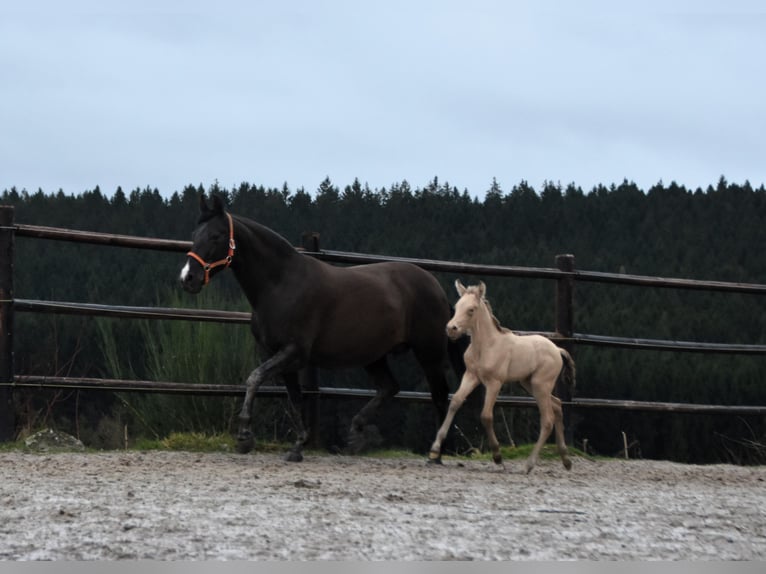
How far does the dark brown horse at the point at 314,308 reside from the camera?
Answer: 20.7 feet

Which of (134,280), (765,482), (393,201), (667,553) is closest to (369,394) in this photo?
(765,482)

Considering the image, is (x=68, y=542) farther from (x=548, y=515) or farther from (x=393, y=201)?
(x=393, y=201)

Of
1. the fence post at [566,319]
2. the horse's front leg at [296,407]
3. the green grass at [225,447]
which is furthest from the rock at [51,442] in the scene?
the fence post at [566,319]

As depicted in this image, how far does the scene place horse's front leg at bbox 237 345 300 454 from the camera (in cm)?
622

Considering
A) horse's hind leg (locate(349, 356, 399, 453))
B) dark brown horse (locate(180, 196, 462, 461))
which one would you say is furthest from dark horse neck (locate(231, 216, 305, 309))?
horse's hind leg (locate(349, 356, 399, 453))

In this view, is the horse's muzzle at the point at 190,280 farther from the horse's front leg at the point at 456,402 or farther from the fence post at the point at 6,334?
the horse's front leg at the point at 456,402

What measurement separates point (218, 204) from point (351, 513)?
2784 mm

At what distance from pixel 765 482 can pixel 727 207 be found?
54.9m

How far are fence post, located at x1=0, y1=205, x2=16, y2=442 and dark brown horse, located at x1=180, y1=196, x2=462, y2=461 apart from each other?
115cm

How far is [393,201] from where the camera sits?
191 feet

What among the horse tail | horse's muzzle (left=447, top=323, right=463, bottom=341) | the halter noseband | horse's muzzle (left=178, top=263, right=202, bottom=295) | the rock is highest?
the halter noseband

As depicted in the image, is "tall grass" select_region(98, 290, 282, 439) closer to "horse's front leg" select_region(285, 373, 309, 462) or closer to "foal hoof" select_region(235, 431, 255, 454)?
"horse's front leg" select_region(285, 373, 309, 462)

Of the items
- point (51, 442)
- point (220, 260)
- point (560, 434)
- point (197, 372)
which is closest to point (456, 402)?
point (560, 434)

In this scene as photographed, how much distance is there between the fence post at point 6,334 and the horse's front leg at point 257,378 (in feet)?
4.80
